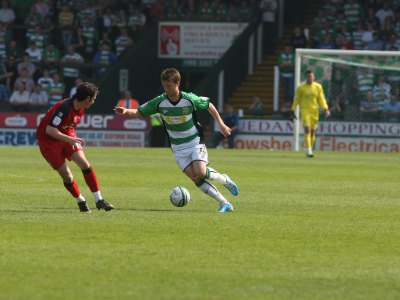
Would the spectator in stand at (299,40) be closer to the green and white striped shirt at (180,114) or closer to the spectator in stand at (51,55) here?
the spectator in stand at (51,55)

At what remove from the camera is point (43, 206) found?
14914mm

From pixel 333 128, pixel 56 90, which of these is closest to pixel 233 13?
pixel 56 90

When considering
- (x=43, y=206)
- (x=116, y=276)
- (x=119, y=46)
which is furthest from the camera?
(x=119, y=46)

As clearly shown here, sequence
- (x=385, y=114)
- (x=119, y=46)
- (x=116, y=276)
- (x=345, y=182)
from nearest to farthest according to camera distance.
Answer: (x=116, y=276) < (x=345, y=182) < (x=385, y=114) < (x=119, y=46)

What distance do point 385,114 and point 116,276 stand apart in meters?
26.4

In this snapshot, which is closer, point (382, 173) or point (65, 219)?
point (65, 219)

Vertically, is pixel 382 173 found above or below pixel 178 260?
below

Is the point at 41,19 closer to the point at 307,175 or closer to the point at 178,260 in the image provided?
the point at 307,175

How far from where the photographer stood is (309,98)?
1184 inches

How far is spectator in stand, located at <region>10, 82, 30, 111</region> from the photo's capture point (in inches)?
1511

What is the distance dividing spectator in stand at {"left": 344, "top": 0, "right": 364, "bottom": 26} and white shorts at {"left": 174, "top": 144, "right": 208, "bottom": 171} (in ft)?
85.1

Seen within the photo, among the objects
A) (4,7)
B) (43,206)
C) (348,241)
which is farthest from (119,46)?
(348,241)

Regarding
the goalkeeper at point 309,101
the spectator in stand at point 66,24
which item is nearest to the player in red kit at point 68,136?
the goalkeeper at point 309,101

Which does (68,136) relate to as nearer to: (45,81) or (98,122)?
(98,122)
